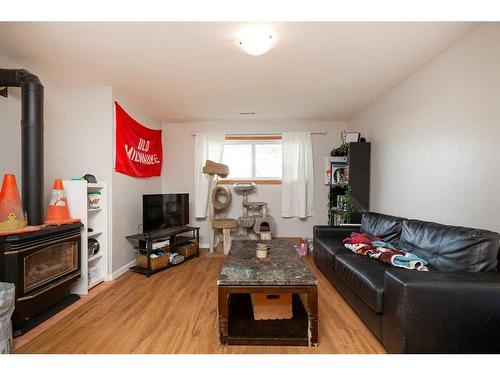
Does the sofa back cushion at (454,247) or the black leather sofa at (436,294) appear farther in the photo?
the sofa back cushion at (454,247)

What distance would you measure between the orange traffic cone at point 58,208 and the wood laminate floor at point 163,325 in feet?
2.77

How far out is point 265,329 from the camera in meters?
1.71

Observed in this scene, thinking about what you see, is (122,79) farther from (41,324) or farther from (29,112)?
(41,324)

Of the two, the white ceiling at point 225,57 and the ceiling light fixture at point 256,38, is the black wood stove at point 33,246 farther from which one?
the ceiling light fixture at point 256,38

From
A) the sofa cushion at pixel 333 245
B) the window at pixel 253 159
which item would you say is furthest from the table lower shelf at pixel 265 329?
the window at pixel 253 159

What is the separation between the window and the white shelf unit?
2.10 meters

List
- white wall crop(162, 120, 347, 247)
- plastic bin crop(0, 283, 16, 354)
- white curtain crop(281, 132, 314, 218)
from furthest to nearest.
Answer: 1. white wall crop(162, 120, 347, 247)
2. white curtain crop(281, 132, 314, 218)
3. plastic bin crop(0, 283, 16, 354)

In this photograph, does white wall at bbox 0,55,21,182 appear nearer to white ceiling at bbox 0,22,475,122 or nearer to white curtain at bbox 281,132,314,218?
white ceiling at bbox 0,22,475,122

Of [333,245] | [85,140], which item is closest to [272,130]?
[333,245]

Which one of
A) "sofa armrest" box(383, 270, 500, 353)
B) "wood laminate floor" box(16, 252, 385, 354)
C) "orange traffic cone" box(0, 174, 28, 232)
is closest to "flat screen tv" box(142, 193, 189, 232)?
"wood laminate floor" box(16, 252, 385, 354)

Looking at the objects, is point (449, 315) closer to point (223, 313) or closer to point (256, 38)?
point (223, 313)

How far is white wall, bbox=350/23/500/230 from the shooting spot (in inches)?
67.1

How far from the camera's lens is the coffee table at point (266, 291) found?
159 centimetres

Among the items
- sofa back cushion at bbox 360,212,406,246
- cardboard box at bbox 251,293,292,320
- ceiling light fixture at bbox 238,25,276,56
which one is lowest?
cardboard box at bbox 251,293,292,320
